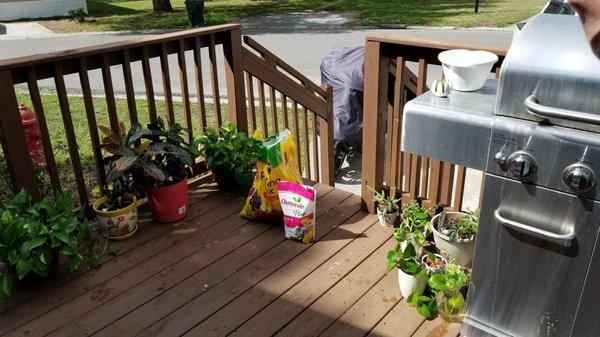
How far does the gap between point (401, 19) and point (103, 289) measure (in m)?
12.5

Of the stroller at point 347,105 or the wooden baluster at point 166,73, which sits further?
the stroller at point 347,105

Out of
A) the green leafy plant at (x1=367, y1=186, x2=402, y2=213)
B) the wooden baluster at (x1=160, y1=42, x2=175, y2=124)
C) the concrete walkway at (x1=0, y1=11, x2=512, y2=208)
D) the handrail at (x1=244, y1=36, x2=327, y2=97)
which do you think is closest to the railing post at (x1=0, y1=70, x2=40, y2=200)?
the wooden baluster at (x1=160, y1=42, x2=175, y2=124)

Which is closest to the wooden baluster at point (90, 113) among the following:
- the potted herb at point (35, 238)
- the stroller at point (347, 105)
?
the potted herb at point (35, 238)

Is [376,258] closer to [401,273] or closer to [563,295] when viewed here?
[401,273]

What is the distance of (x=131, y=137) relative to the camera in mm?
2695

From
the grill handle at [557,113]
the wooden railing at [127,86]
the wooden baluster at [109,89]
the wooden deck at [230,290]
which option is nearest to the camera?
the grill handle at [557,113]

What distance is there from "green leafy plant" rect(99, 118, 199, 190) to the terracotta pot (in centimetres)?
17

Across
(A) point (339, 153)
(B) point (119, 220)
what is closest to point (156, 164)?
(B) point (119, 220)

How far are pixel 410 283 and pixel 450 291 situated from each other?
0.60 ft

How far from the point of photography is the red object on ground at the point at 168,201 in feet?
9.20

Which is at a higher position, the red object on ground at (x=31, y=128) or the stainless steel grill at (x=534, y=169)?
the stainless steel grill at (x=534, y=169)

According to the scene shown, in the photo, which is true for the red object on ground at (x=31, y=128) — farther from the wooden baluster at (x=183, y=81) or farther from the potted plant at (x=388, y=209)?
the potted plant at (x=388, y=209)

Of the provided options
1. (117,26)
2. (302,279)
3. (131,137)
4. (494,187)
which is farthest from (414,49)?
(117,26)

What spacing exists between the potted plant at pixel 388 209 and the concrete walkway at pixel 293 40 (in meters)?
2.16
